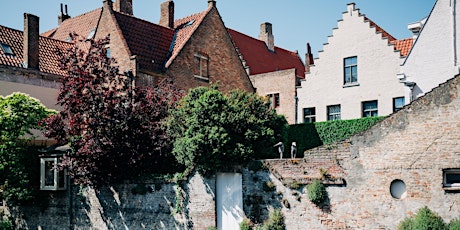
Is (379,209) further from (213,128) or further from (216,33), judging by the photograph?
(216,33)

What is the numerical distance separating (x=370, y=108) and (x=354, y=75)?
2.03m

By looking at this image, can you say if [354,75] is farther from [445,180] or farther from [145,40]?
[445,180]

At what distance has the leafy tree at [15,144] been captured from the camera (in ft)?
77.6

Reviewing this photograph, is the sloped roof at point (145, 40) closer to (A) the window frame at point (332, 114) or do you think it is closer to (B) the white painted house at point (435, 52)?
(A) the window frame at point (332, 114)

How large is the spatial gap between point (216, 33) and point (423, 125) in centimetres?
1830

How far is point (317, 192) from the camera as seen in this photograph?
16.2m

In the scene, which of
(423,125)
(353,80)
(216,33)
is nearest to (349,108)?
(353,80)

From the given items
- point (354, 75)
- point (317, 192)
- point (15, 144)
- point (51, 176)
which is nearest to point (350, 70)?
point (354, 75)

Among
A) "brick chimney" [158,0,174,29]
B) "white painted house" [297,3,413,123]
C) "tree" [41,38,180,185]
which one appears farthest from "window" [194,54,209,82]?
"tree" [41,38,180,185]

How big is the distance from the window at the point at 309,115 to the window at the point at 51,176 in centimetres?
1376

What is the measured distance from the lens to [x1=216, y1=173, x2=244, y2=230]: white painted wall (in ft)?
60.3

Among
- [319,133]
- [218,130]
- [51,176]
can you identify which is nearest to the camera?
[218,130]

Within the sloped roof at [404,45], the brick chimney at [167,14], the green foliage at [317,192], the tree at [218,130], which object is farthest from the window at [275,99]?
the green foliage at [317,192]

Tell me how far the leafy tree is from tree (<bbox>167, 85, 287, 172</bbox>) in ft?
27.3
